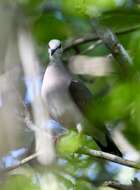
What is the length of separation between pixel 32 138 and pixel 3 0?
97 cm

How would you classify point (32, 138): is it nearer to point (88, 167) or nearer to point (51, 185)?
point (88, 167)

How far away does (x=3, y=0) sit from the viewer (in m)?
0.66

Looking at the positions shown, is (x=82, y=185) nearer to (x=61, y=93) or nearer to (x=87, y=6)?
(x=87, y=6)

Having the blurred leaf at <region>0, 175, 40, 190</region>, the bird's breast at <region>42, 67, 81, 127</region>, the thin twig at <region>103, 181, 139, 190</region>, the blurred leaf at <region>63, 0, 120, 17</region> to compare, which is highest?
the blurred leaf at <region>63, 0, 120, 17</region>

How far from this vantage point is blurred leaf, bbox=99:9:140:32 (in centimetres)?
59

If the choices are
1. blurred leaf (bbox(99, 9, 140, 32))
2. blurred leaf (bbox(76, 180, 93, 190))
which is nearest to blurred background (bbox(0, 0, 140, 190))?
blurred leaf (bbox(99, 9, 140, 32))

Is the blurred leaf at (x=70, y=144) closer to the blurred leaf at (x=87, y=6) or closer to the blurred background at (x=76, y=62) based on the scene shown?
the blurred background at (x=76, y=62)

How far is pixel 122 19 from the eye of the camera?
2.11ft

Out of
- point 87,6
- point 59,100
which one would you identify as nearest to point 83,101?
point 59,100

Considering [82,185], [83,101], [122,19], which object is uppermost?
[122,19]

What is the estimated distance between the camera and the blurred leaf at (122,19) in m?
0.59

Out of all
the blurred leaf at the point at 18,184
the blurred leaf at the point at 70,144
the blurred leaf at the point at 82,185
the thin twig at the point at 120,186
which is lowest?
the thin twig at the point at 120,186

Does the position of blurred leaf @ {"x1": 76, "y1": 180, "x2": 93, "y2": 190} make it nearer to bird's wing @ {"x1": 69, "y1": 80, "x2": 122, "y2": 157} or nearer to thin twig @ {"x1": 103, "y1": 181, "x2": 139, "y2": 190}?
thin twig @ {"x1": 103, "y1": 181, "x2": 139, "y2": 190}

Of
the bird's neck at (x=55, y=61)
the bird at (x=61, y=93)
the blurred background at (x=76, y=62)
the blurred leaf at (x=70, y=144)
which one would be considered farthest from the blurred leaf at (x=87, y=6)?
the bird's neck at (x=55, y=61)
